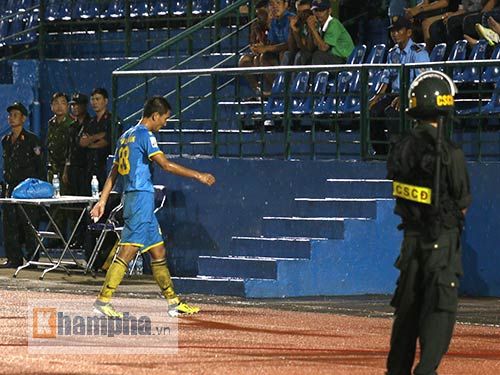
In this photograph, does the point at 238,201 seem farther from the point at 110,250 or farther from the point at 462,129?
the point at 462,129

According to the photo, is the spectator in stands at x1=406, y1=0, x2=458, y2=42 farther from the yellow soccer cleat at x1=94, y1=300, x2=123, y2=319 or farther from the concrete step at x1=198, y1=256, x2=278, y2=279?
the yellow soccer cleat at x1=94, y1=300, x2=123, y2=319

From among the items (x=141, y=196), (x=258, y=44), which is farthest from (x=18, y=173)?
(x=141, y=196)

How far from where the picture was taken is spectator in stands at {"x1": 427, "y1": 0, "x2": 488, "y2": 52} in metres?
18.7

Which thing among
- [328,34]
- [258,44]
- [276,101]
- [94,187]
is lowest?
[94,187]

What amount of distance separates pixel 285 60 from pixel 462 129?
353 cm

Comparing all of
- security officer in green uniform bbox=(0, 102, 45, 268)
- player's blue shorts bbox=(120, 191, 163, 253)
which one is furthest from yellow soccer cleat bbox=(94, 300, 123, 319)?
security officer in green uniform bbox=(0, 102, 45, 268)

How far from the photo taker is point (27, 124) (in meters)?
25.5

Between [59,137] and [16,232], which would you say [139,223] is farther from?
[59,137]

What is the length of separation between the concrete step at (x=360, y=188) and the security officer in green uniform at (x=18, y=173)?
16.6 feet

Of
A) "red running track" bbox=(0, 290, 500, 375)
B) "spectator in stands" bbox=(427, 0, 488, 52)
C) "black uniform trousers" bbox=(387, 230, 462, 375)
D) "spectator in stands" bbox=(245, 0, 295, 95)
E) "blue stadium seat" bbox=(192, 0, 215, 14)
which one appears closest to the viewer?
"black uniform trousers" bbox=(387, 230, 462, 375)

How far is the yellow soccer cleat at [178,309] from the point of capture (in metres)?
14.7

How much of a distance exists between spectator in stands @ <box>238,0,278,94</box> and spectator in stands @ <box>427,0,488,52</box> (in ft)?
8.17

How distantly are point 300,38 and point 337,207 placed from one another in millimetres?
3239

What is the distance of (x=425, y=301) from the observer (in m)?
8.98
